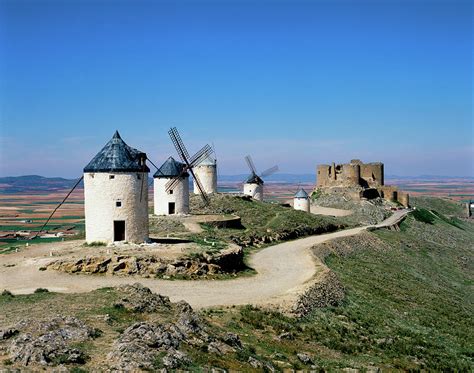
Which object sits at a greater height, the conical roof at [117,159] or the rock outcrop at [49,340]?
the conical roof at [117,159]

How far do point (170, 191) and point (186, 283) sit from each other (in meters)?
18.8

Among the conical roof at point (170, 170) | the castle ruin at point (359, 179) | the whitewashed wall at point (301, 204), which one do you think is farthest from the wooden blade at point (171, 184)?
the castle ruin at point (359, 179)

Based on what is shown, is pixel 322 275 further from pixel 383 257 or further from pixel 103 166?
pixel 383 257

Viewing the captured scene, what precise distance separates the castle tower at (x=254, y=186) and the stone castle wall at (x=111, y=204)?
35.1 metres

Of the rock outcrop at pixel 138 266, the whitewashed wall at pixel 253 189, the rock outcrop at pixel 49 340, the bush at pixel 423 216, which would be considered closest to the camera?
the rock outcrop at pixel 49 340

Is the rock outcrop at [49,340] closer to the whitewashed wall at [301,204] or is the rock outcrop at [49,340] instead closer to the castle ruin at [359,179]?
the whitewashed wall at [301,204]

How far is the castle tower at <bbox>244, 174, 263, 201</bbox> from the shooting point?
60812mm

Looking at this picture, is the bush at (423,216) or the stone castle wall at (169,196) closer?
the stone castle wall at (169,196)

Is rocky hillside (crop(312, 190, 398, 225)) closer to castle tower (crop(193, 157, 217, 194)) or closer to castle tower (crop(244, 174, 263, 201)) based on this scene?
castle tower (crop(244, 174, 263, 201))

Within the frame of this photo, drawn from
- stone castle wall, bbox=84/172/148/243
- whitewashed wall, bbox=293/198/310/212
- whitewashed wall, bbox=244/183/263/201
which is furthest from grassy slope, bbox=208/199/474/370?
whitewashed wall, bbox=244/183/263/201

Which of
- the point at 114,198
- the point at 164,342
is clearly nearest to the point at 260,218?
the point at 114,198

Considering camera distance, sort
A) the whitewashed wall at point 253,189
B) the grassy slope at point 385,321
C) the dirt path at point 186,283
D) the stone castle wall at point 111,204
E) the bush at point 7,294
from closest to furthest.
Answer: the grassy slope at point 385,321 → the bush at point 7,294 → the dirt path at point 186,283 → the stone castle wall at point 111,204 → the whitewashed wall at point 253,189

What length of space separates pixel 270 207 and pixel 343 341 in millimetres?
33917

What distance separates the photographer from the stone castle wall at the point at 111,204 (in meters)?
25.6
